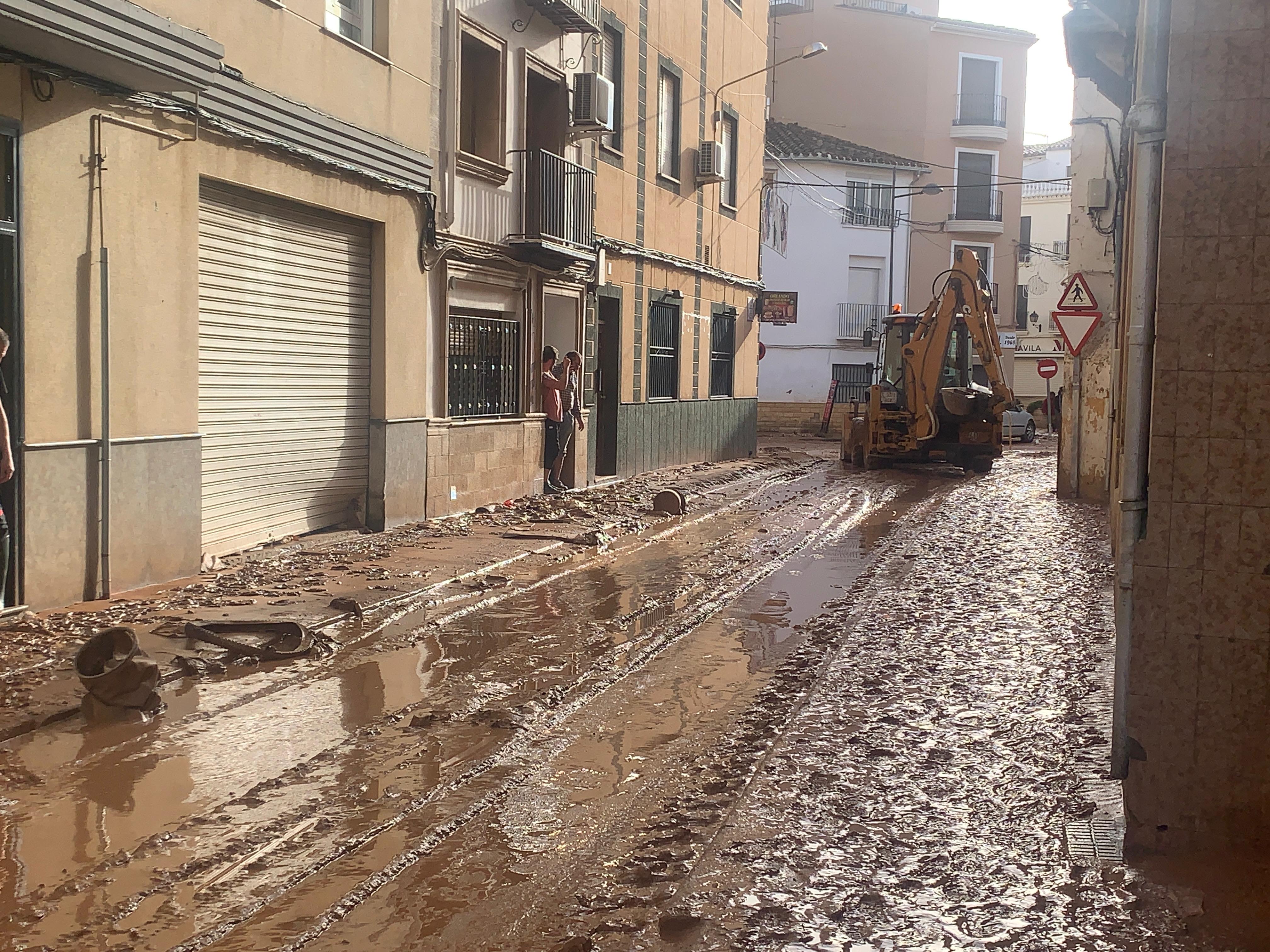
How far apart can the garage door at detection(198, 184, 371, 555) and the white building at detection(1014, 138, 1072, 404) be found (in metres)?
35.2

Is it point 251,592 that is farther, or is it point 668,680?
point 251,592

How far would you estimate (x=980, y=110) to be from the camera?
46094mm

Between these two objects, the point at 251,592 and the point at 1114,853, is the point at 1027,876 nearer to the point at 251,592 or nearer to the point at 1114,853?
the point at 1114,853

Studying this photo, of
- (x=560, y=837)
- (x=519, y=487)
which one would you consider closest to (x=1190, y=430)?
(x=560, y=837)

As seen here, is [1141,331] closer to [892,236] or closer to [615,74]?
[615,74]

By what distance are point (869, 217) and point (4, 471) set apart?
3754cm

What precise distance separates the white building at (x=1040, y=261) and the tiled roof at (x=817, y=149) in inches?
205

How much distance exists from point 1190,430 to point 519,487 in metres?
12.2

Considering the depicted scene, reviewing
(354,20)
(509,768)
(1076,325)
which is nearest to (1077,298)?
(1076,325)

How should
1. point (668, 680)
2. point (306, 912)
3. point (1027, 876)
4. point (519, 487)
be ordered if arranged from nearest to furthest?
point (306, 912), point (1027, 876), point (668, 680), point (519, 487)

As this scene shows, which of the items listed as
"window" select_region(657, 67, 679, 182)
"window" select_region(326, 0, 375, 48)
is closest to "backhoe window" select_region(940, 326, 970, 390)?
"window" select_region(657, 67, 679, 182)

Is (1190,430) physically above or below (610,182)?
below

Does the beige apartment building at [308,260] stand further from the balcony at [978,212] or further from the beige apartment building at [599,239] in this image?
the balcony at [978,212]

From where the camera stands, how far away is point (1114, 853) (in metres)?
4.55
